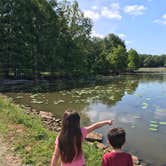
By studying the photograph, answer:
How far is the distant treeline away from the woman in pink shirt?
33.8m

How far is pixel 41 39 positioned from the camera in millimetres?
39906

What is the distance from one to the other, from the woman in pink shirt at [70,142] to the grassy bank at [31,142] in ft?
8.38

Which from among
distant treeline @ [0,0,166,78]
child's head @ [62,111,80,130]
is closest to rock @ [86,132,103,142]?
child's head @ [62,111,80,130]

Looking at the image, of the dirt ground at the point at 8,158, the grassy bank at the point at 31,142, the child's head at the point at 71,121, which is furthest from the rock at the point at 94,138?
the child's head at the point at 71,121

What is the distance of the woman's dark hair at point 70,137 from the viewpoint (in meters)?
3.56

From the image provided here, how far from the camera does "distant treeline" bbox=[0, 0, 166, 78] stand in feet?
121

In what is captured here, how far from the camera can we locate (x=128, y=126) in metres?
12.8

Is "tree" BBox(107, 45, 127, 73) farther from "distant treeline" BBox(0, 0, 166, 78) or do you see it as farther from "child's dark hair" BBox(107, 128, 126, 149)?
"child's dark hair" BBox(107, 128, 126, 149)

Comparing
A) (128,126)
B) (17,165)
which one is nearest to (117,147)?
(17,165)

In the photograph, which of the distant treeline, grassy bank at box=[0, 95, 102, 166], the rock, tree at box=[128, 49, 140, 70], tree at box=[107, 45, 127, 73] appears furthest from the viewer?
tree at box=[128, 49, 140, 70]

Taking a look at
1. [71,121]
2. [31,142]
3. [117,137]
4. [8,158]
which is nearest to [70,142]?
[71,121]

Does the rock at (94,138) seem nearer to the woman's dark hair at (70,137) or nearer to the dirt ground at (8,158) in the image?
the dirt ground at (8,158)

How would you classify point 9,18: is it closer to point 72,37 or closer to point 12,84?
point 12,84

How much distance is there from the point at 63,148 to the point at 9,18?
36.0m
